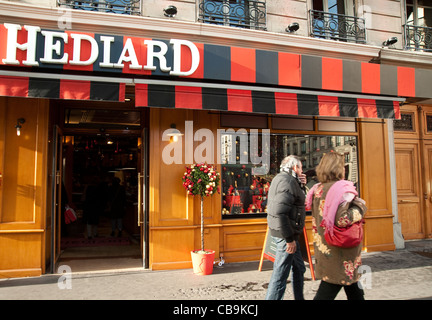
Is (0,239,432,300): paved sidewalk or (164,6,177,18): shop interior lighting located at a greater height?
(164,6,177,18): shop interior lighting

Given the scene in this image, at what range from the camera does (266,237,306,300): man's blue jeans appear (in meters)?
3.85

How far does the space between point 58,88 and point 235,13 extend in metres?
4.08

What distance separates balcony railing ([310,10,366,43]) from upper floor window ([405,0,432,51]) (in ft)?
4.61

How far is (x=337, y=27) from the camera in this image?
789 centimetres

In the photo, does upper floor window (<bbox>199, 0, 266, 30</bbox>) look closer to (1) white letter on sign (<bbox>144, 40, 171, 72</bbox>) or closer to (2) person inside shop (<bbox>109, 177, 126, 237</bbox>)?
(1) white letter on sign (<bbox>144, 40, 171, 72</bbox>)

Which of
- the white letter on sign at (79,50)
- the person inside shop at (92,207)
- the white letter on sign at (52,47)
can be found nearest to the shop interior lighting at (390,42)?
the white letter on sign at (79,50)

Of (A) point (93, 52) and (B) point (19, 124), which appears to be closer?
(A) point (93, 52)

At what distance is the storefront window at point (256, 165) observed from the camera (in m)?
6.75

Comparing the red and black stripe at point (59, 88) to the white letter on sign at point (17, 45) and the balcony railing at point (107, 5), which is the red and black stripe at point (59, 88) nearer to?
the white letter on sign at point (17, 45)

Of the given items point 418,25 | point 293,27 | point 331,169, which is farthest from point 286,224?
point 418,25

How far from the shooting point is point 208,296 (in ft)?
15.5

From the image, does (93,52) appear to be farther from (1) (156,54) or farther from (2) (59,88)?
(1) (156,54)

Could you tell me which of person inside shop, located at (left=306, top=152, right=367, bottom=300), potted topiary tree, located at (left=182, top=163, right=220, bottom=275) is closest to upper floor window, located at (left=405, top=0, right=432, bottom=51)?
potted topiary tree, located at (left=182, top=163, right=220, bottom=275)

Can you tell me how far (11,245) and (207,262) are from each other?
3.26 metres
